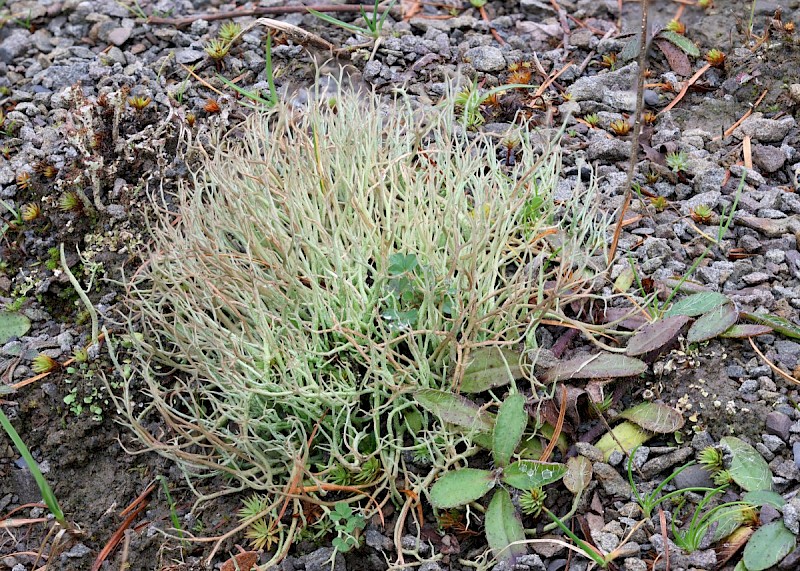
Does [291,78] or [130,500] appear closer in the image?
[130,500]

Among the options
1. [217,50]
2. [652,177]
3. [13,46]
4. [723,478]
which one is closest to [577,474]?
[723,478]

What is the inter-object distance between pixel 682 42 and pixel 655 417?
149cm

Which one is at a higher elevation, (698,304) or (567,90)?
(567,90)

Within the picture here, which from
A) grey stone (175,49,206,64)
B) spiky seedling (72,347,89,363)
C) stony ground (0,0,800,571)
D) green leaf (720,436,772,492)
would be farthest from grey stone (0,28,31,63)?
green leaf (720,436,772,492)

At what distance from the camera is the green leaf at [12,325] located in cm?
239

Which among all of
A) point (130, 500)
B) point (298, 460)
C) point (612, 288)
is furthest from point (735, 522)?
point (130, 500)

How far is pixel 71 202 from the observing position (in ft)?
8.29

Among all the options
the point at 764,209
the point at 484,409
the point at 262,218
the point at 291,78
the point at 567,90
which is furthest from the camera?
the point at 291,78

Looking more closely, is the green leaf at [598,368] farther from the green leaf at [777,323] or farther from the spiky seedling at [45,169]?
the spiky seedling at [45,169]

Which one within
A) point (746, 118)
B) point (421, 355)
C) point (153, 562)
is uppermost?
point (746, 118)

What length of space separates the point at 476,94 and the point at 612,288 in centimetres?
78

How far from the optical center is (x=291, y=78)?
9.62 feet

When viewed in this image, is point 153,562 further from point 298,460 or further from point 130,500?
point 298,460

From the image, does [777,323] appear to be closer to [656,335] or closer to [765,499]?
[656,335]
